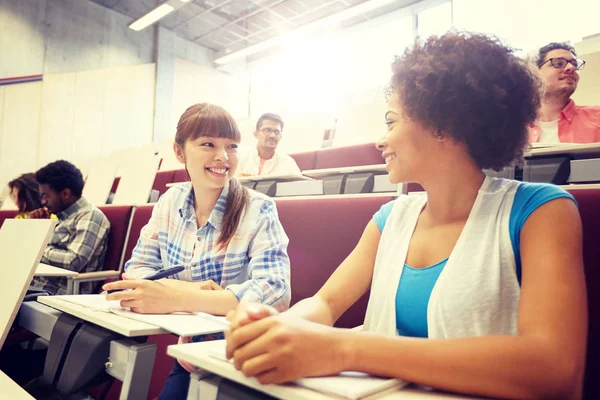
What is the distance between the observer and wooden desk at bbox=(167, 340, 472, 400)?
1.28ft

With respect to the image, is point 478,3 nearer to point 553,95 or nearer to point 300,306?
point 553,95

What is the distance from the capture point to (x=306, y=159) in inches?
130

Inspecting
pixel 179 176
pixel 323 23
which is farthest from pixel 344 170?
pixel 323 23

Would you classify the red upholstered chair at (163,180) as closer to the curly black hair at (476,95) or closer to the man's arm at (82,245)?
the man's arm at (82,245)

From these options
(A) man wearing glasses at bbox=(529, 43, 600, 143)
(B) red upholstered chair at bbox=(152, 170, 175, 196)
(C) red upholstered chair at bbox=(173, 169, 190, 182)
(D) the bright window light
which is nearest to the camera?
(A) man wearing glasses at bbox=(529, 43, 600, 143)

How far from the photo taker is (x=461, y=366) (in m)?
0.43

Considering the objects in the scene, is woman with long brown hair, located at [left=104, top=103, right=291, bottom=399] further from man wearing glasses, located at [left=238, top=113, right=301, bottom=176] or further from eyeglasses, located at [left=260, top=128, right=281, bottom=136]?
eyeglasses, located at [left=260, top=128, right=281, bottom=136]

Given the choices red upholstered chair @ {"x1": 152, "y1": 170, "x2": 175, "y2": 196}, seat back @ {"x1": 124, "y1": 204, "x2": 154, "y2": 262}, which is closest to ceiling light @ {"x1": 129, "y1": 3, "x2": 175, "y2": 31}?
red upholstered chair @ {"x1": 152, "y1": 170, "x2": 175, "y2": 196}

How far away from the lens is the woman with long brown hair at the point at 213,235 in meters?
0.90

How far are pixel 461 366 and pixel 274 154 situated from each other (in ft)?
9.49

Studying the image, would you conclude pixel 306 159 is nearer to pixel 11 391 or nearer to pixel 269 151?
pixel 269 151

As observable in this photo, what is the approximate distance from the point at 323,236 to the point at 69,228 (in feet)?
4.71

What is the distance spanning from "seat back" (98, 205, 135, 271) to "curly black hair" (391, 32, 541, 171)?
1648mm

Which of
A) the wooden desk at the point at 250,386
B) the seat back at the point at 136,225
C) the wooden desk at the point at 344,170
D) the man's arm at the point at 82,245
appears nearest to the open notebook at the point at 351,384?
the wooden desk at the point at 250,386
